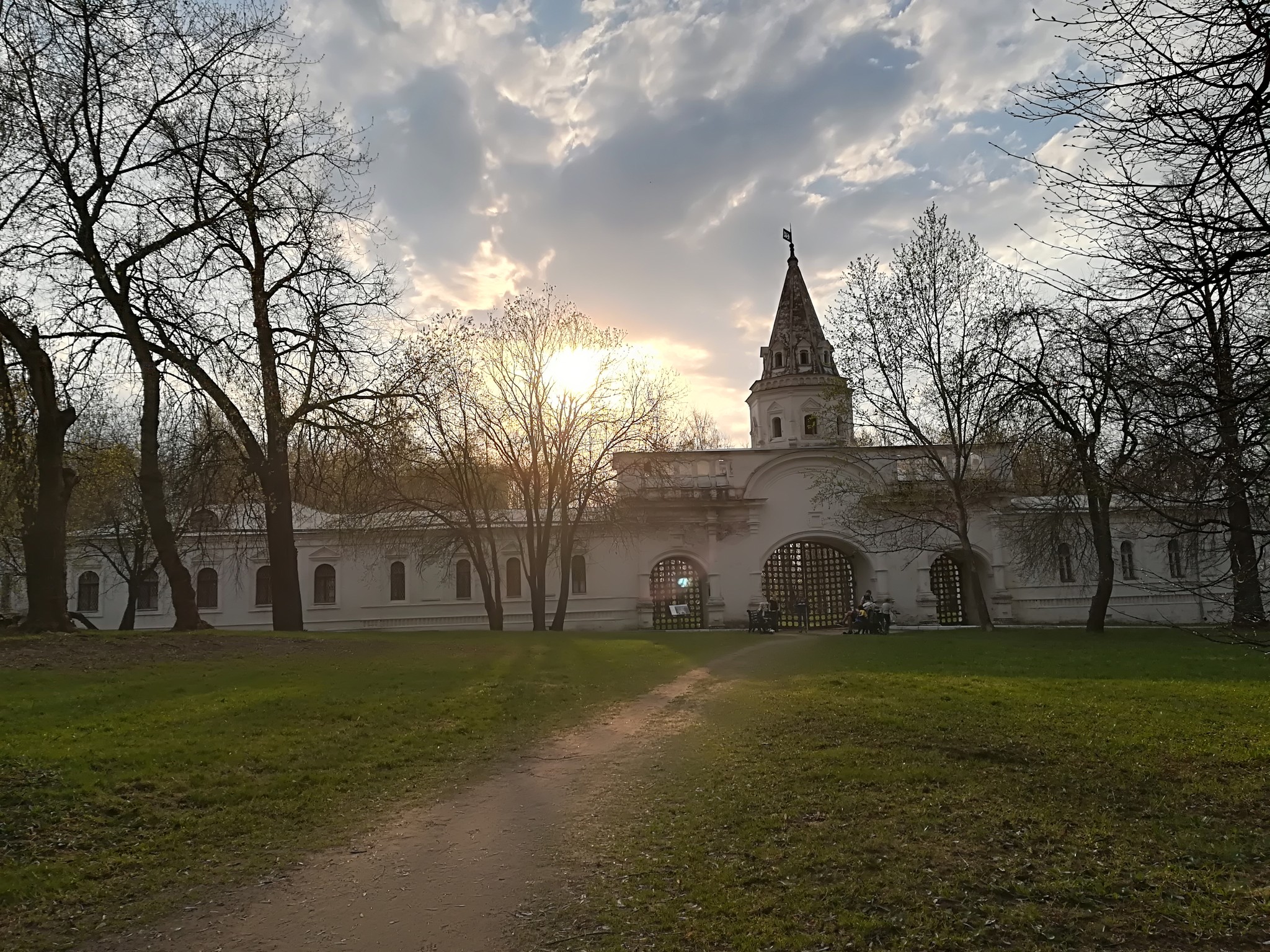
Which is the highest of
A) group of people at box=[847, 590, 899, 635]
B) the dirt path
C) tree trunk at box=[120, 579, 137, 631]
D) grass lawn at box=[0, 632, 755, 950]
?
tree trunk at box=[120, 579, 137, 631]

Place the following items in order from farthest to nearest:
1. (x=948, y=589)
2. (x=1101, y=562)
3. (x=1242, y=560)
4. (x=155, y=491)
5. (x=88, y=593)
Answer: (x=948, y=589) < (x=88, y=593) < (x=1101, y=562) < (x=155, y=491) < (x=1242, y=560)

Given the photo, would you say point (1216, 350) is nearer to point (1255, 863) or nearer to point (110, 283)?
point (1255, 863)

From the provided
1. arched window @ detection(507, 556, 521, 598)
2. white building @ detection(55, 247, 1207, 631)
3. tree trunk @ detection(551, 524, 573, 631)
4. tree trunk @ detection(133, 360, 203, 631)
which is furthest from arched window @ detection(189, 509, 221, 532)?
arched window @ detection(507, 556, 521, 598)

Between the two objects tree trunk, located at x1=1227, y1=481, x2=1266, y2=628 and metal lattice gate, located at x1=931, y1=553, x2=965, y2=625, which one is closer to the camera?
tree trunk, located at x1=1227, y1=481, x2=1266, y2=628

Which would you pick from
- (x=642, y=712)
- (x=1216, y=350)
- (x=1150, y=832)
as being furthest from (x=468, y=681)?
(x=1216, y=350)

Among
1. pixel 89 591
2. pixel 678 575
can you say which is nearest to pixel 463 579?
pixel 678 575

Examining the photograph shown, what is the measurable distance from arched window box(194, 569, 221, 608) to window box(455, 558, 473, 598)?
31.4 ft

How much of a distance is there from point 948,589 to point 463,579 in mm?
20096

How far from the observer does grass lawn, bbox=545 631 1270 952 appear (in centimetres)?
524

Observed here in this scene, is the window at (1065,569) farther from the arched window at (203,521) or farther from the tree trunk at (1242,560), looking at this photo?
the arched window at (203,521)

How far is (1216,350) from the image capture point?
22.5ft

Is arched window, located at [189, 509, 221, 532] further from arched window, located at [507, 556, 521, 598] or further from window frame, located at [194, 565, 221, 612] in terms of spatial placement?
arched window, located at [507, 556, 521, 598]

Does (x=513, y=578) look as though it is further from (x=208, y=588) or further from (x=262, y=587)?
(x=208, y=588)

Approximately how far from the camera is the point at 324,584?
1470 inches
